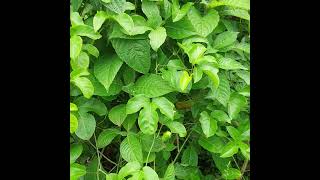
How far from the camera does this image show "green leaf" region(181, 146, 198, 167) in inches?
54.6

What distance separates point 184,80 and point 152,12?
0.23 metres

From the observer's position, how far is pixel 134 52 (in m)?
1.14

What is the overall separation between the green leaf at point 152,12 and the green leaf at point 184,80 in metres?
0.17

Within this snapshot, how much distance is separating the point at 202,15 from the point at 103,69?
36 centimetres

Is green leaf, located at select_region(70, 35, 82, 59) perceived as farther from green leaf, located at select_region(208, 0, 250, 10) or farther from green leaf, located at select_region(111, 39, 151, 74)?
green leaf, located at select_region(208, 0, 250, 10)

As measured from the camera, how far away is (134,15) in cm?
115

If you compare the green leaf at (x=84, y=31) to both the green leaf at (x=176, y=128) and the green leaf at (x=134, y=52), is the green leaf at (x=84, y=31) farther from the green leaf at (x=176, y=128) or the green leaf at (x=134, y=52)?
the green leaf at (x=176, y=128)

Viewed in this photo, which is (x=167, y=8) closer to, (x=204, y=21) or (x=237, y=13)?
(x=204, y=21)

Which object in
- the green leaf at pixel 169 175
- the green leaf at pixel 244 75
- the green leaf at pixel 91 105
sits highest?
the green leaf at pixel 244 75

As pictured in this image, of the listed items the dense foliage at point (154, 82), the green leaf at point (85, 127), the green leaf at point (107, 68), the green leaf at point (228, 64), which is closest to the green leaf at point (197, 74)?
the dense foliage at point (154, 82)

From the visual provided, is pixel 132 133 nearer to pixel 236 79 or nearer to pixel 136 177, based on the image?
pixel 136 177

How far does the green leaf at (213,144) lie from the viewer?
128 centimetres

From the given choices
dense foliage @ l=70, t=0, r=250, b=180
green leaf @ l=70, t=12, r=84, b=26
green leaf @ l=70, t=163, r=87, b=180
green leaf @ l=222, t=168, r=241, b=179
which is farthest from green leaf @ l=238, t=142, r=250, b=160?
green leaf @ l=70, t=12, r=84, b=26

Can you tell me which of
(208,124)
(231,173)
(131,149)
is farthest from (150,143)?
(231,173)
